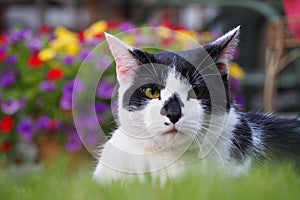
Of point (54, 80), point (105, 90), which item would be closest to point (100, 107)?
point (105, 90)

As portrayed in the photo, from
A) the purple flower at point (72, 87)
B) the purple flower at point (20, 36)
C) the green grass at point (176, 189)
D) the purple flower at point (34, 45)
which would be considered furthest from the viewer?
the purple flower at point (20, 36)

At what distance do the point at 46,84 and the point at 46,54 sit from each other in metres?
0.29

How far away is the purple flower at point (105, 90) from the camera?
4164 mm

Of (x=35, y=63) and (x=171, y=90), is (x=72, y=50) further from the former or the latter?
(x=171, y=90)

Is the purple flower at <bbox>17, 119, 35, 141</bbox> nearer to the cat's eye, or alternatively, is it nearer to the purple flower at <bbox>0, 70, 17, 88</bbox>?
the purple flower at <bbox>0, 70, 17, 88</bbox>

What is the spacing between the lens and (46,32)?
5102 millimetres

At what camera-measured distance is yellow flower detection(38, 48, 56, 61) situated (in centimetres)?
448

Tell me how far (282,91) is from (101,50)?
269 centimetres

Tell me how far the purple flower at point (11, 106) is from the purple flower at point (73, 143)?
41 cm

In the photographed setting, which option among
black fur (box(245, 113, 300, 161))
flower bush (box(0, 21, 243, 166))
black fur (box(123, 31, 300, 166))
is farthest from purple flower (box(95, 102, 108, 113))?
black fur (box(123, 31, 300, 166))

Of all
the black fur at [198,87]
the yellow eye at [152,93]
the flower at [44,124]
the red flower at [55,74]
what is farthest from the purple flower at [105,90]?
the yellow eye at [152,93]

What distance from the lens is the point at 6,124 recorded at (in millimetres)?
4441

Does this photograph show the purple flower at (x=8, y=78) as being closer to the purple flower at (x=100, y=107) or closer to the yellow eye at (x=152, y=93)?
the purple flower at (x=100, y=107)

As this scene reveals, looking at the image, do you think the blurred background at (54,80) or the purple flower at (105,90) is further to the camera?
the blurred background at (54,80)
